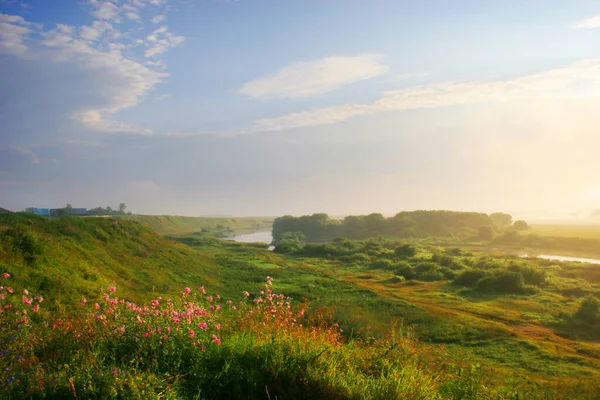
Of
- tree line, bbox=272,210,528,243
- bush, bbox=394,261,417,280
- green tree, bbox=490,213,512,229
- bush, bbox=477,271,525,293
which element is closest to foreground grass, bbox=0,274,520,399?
bush, bbox=477,271,525,293

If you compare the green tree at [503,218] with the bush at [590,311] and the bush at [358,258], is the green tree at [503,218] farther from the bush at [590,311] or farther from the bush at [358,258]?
the bush at [590,311]

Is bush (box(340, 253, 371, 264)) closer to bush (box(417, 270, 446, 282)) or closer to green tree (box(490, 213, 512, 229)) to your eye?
bush (box(417, 270, 446, 282))

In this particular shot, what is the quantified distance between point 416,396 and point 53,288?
13.5 metres

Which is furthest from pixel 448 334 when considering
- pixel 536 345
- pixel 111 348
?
pixel 111 348

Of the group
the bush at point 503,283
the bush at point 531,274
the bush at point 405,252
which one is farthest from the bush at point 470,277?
the bush at point 405,252

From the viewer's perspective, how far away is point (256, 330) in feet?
21.3

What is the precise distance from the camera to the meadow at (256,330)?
4.91 meters

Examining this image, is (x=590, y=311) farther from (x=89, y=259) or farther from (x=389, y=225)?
(x=389, y=225)

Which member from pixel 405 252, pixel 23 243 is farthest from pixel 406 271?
pixel 23 243

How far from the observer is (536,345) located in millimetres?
21266

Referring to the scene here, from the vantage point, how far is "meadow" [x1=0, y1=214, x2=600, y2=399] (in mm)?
4914

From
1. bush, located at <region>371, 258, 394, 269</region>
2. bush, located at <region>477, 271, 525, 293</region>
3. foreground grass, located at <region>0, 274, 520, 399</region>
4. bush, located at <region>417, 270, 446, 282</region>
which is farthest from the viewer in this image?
bush, located at <region>371, 258, 394, 269</region>

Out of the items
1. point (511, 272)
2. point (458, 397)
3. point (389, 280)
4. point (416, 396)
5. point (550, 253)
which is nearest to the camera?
point (416, 396)

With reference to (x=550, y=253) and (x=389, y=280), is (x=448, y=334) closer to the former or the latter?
(x=389, y=280)
